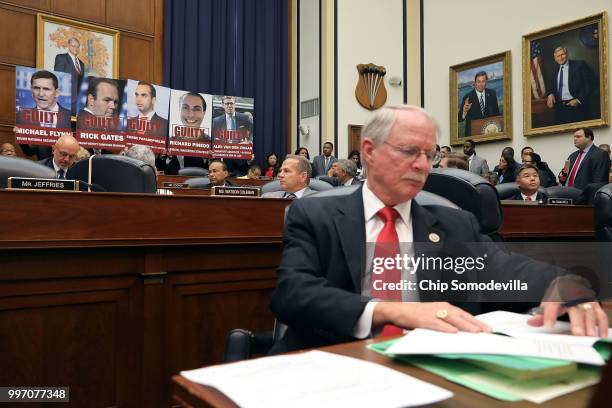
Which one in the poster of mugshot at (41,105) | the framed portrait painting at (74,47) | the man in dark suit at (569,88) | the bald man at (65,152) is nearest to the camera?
the bald man at (65,152)

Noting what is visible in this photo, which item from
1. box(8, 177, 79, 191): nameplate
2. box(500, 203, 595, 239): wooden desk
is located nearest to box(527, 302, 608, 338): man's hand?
box(8, 177, 79, 191): nameplate

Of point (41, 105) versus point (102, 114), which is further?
point (102, 114)

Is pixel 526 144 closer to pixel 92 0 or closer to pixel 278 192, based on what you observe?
pixel 278 192

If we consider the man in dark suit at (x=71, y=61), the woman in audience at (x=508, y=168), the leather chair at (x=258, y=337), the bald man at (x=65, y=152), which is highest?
the man in dark suit at (x=71, y=61)

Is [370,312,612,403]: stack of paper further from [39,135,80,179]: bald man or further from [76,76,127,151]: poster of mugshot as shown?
[76,76,127,151]: poster of mugshot

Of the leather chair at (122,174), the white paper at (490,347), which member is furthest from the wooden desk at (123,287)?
the white paper at (490,347)

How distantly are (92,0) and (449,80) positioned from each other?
6.64m

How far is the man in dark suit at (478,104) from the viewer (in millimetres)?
9125

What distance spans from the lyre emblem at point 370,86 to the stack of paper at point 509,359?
9.79 m

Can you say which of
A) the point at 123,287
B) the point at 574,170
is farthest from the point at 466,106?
Result: the point at 123,287

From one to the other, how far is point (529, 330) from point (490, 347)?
9.0 inches

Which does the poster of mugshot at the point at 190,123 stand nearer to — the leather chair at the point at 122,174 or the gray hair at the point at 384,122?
the leather chair at the point at 122,174

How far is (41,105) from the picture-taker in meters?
6.29

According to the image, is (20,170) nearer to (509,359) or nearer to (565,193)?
(509,359)
